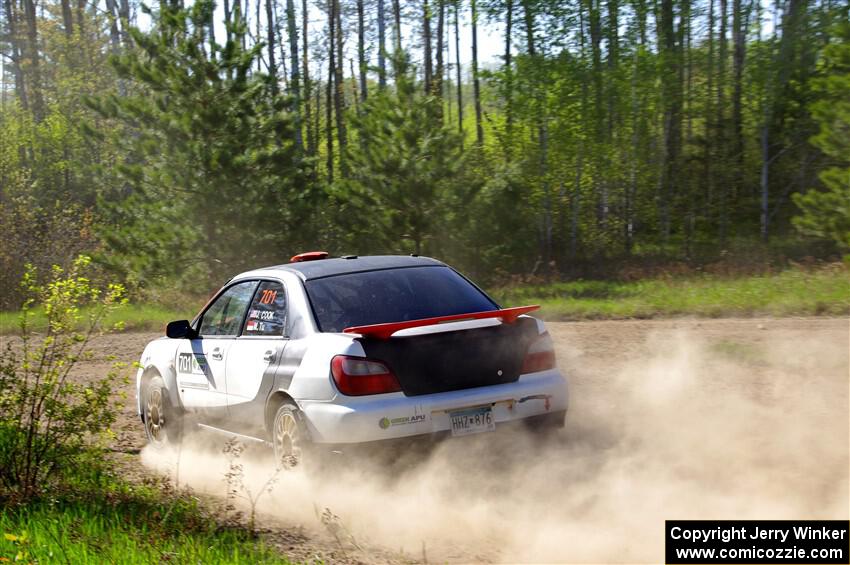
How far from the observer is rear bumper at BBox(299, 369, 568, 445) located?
19.1ft

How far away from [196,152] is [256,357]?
670 inches

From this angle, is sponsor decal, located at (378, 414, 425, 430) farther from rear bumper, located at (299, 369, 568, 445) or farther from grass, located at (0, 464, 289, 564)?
grass, located at (0, 464, 289, 564)

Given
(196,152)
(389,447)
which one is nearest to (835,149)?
(196,152)

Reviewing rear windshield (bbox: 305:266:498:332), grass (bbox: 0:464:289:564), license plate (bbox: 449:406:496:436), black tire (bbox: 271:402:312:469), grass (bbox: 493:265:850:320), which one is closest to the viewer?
grass (bbox: 0:464:289:564)

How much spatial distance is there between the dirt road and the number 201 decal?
48.9 inches

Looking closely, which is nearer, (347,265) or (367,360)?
(367,360)

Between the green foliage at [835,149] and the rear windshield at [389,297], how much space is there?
1963cm

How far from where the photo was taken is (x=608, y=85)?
33.3 metres

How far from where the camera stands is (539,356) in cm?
643

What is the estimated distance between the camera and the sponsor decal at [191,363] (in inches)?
305

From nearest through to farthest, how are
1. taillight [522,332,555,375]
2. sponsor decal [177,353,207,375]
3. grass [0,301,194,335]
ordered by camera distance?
taillight [522,332,555,375], sponsor decal [177,353,207,375], grass [0,301,194,335]

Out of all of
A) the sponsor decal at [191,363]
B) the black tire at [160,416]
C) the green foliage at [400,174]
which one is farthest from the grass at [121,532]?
the green foliage at [400,174]

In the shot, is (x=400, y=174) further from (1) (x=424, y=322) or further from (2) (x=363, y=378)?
(2) (x=363, y=378)

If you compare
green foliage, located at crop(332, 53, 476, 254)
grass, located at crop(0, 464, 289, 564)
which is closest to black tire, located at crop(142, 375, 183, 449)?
grass, located at crop(0, 464, 289, 564)
